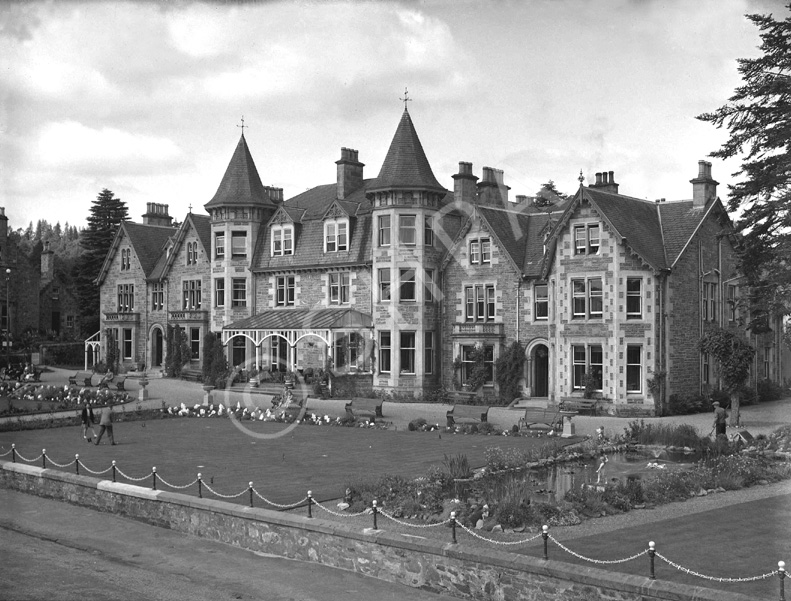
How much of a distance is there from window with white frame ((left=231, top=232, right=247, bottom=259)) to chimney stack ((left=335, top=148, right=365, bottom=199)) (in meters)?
6.00

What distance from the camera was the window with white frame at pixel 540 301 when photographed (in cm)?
4044

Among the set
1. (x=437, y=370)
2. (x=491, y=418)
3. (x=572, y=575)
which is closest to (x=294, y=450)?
(x=491, y=418)

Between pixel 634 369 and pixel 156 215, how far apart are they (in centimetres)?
3907

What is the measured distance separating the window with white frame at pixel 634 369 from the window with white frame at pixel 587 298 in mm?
2042

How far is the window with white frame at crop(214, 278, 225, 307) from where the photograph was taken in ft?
169

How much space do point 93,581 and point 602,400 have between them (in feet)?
84.3

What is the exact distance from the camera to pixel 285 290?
163 feet

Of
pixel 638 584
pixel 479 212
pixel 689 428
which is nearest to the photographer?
pixel 638 584

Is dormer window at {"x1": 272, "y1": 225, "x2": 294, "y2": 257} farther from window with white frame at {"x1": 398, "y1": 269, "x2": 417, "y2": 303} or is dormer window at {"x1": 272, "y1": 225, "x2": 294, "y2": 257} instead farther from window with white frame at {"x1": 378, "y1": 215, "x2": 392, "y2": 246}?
window with white frame at {"x1": 398, "y1": 269, "x2": 417, "y2": 303}

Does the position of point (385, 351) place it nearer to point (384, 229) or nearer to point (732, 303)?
point (384, 229)

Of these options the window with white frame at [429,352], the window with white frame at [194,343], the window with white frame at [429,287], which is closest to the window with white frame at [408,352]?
the window with white frame at [429,352]

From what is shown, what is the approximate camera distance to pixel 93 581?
15039 millimetres

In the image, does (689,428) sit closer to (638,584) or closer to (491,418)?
(491,418)

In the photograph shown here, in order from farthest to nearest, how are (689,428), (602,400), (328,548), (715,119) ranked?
(602,400) → (689,428) → (715,119) → (328,548)
